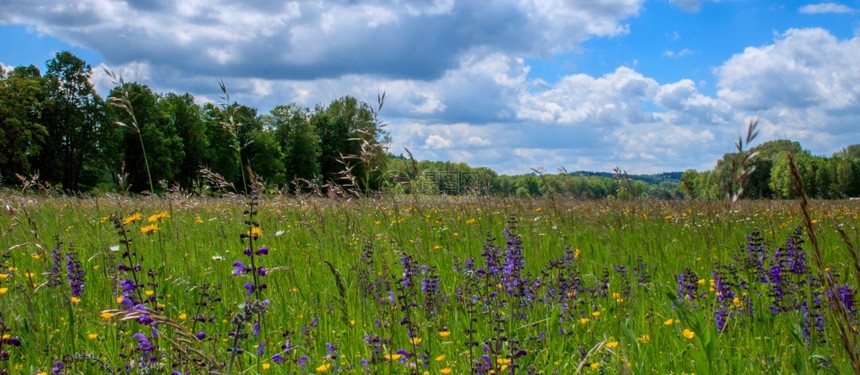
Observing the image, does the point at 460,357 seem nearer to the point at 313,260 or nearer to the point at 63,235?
the point at 313,260

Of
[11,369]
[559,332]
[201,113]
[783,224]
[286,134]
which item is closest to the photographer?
[11,369]

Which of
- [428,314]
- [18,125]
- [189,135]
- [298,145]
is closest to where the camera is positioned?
[428,314]

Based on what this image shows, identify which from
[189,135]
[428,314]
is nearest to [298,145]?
[189,135]

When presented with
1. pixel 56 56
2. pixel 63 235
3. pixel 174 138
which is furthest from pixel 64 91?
pixel 63 235

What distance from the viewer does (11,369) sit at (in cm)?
254

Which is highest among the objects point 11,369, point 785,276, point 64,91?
point 64,91

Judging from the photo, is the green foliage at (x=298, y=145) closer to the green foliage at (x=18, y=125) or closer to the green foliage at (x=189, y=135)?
the green foliage at (x=189, y=135)

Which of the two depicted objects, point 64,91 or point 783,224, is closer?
point 783,224

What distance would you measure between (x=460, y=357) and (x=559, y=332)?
0.66 meters

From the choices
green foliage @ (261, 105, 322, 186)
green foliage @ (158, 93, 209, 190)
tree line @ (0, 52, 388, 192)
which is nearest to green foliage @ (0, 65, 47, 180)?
tree line @ (0, 52, 388, 192)

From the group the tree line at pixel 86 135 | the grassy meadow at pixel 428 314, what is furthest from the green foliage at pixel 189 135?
the grassy meadow at pixel 428 314

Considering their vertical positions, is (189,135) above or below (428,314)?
above

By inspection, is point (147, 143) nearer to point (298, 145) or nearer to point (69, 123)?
point (69, 123)

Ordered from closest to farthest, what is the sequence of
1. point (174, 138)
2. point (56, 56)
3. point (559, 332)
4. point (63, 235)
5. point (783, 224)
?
1. point (559, 332)
2. point (63, 235)
3. point (783, 224)
4. point (56, 56)
5. point (174, 138)
